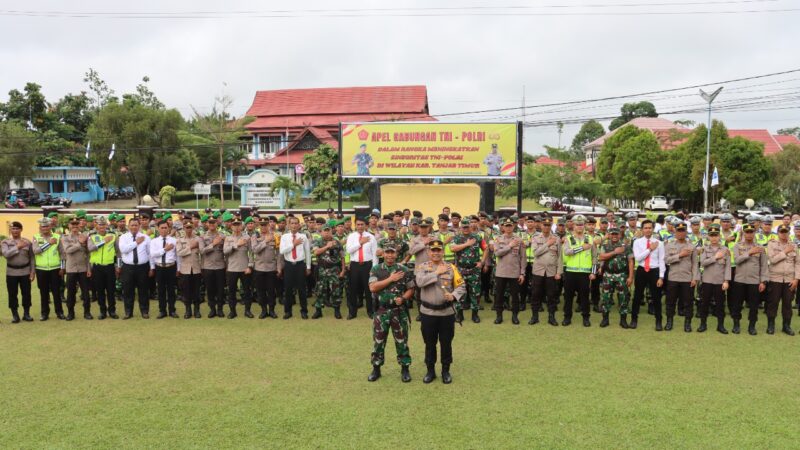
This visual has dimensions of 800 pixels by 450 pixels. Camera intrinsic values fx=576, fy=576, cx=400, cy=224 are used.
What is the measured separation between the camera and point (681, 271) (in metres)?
7.80

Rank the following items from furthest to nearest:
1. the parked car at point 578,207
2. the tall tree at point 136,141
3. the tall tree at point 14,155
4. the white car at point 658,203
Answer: the white car at point 658,203 → the tall tree at point 14,155 → the tall tree at point 136,141 → the parked car at point 578,207

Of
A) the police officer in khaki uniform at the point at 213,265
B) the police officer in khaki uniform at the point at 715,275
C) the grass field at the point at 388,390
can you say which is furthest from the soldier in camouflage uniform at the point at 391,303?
the police officer in khaki uniform at the point at 715,275

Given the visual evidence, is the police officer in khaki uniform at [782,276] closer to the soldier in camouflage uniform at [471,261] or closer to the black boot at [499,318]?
the black boot at [499,318]

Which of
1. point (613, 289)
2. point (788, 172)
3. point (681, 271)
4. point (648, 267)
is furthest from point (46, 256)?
point (788, 172)

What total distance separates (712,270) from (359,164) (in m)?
9.60

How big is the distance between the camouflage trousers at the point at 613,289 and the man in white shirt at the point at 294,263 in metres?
4.33

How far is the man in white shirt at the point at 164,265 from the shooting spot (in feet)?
28.5

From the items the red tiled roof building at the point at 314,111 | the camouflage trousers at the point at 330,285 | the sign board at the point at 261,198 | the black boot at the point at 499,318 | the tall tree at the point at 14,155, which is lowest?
the black boot at the point at 499,318

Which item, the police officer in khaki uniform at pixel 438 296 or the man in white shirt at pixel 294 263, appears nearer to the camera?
the police officer in khaki uniform at pixel 438 296

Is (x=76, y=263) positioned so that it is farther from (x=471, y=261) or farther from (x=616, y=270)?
(x=616, y=270)

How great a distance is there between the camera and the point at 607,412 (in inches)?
198

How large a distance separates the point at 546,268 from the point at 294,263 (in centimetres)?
370

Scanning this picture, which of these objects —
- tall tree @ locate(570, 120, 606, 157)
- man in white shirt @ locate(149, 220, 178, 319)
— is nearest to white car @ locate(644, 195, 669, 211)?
man in white shirt @ locate(149, 220, 178, 319)

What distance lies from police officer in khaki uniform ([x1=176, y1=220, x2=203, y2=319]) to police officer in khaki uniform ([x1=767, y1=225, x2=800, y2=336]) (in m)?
8.05
